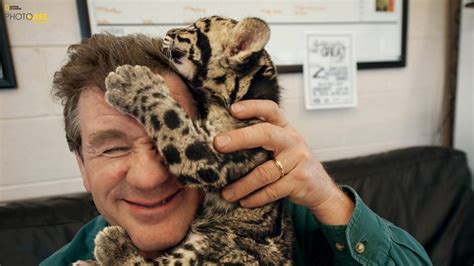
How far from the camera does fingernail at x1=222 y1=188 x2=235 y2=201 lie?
0.89 metres

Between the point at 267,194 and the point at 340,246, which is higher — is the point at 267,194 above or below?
above

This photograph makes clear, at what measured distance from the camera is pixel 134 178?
A: 88 cm

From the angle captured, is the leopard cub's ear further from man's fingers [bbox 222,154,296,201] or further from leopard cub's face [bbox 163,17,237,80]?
man's fingers [bbox 222,154,296,201]

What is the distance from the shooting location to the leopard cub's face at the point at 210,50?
37.8 inches

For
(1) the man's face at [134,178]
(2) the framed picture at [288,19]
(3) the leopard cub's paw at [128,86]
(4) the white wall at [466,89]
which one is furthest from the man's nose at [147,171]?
(4) the white wall at [466,89]

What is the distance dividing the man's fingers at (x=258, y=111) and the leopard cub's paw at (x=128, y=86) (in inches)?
7.9

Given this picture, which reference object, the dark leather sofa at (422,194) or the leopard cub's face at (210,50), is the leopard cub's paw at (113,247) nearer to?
the leopard cub's face at (210,50)

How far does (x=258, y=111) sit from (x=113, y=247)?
51 centimetres

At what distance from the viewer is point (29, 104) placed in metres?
1.63

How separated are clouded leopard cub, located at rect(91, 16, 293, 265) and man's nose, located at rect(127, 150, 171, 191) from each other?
1.8 inches

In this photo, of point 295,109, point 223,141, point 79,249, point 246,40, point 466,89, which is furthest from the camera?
point 466,89

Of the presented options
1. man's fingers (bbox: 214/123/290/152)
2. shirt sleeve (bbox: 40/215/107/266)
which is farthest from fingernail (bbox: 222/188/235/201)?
shirt sleeve (bbox: 40/215/107/266)

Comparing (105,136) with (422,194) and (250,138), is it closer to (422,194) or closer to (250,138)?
(250,138)

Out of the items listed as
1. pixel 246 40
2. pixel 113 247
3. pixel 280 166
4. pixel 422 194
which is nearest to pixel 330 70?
pixel 422 194
